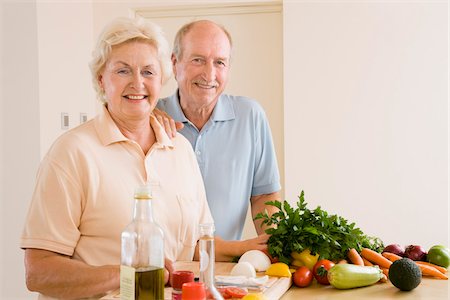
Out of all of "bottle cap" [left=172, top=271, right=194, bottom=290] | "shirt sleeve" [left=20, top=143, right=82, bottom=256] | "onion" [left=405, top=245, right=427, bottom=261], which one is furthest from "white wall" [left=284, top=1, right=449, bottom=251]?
"bottle cap" [left=172, top=271, right=194, bottom=290]

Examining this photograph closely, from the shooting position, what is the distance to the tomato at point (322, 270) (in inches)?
67.2

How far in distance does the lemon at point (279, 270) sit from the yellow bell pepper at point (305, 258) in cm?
8

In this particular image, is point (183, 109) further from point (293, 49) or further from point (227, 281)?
point (293, 49)

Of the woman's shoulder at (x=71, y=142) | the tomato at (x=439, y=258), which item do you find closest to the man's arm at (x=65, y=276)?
the woman's shoulder at (x=71, y=142)

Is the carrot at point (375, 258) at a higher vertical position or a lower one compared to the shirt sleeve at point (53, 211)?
lower

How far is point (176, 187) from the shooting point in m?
1.86

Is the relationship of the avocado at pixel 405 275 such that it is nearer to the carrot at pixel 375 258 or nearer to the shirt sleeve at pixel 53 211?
the carrot at pixel 375 258

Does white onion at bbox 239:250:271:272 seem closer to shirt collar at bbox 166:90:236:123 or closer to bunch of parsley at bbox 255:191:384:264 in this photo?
bunch of parsley at bbox 255:191:384:264

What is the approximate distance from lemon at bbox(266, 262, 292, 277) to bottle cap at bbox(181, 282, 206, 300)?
52 centimetres

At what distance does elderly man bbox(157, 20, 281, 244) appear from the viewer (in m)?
2.41

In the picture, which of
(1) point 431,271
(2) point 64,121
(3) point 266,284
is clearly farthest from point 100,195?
(2) point 64,121

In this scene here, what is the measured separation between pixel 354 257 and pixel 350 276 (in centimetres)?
14

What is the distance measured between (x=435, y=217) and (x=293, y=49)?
4.73ft

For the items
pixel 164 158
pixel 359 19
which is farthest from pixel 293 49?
pixel 164 158
